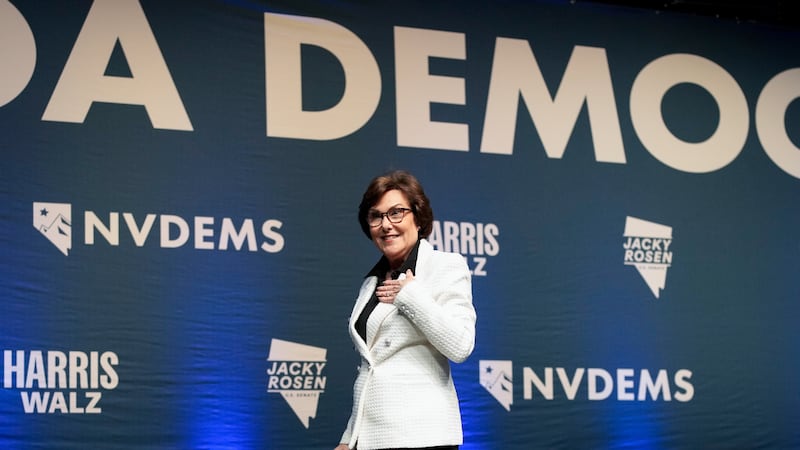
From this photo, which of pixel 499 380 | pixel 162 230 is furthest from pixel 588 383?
pixel 162 230

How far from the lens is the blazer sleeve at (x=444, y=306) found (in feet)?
9.24

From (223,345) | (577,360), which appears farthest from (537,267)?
(223,345)

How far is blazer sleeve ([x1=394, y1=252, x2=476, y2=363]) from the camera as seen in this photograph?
2.82 meters

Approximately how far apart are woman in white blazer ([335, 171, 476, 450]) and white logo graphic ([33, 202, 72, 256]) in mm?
2125

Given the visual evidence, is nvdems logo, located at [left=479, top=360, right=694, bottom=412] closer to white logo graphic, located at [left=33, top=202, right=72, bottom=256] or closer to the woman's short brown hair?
white logo graphic, located at [left=33, top=202, right=72, bottom=256]

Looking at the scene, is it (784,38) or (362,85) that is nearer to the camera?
(362,85)

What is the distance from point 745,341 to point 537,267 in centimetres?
120

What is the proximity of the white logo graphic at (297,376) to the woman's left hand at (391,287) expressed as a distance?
2.14 m

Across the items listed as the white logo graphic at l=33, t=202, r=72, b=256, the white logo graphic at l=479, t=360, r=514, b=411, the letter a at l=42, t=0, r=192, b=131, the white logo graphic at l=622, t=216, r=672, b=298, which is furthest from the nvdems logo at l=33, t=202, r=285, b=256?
the white logo graphic at l=622, t=216, r=672, b=298

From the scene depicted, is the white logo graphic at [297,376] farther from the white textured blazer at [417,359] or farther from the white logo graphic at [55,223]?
the white textured blazer at [417,359]

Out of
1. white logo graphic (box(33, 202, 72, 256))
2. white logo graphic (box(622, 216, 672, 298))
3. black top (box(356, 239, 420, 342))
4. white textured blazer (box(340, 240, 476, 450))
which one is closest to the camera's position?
white textured blazer (box(340, 240, 476, 450))

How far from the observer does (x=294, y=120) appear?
523 cm

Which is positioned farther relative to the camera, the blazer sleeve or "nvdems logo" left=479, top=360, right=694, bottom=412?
"nvdems logo" left=479, top=360, right=694, bottom=412

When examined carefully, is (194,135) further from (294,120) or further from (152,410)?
(152,410)
